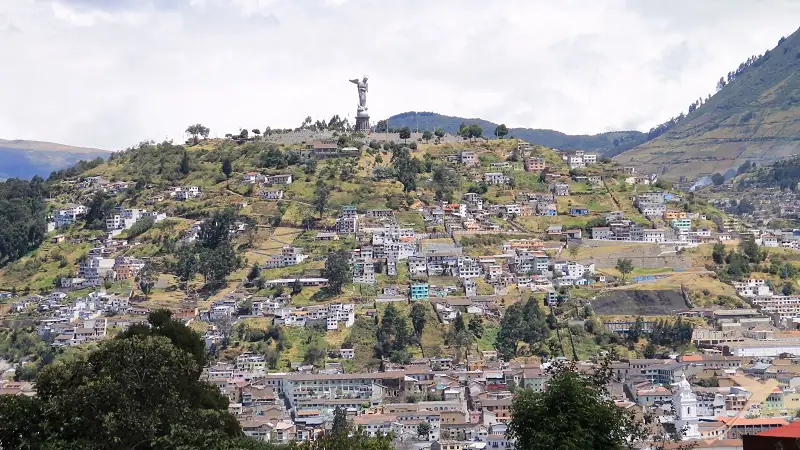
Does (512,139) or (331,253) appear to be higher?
(512,139)

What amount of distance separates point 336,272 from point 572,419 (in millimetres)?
41898

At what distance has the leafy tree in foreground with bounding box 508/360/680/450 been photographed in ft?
70.6

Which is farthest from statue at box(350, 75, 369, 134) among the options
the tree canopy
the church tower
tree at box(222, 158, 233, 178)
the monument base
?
the tree canopy

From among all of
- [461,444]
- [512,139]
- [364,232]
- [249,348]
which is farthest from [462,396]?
[512,139]

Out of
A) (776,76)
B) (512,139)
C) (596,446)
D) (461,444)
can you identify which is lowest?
(461,444)

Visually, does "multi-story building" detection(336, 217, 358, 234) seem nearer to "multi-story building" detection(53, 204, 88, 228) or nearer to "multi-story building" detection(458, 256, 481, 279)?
"multi-story building" detection(458, 256, 481, 279)

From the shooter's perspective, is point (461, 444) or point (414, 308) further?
point (414, 308)

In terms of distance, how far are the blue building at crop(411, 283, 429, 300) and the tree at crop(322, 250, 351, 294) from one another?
3.40 metres

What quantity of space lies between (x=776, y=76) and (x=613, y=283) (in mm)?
107457

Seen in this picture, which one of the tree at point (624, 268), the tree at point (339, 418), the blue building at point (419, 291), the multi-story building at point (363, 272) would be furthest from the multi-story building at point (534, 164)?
the tree at point (339, 418)

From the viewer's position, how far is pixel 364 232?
7106cm

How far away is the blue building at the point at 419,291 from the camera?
63.2m

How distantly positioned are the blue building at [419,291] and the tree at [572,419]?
40.6 metres

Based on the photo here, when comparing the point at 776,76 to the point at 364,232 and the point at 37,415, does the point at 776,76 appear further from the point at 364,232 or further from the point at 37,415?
the point at 37,415
